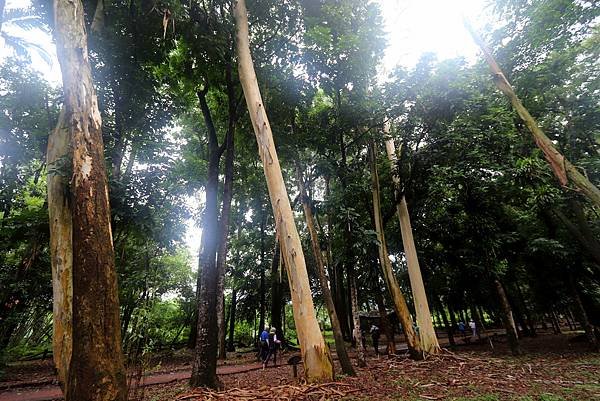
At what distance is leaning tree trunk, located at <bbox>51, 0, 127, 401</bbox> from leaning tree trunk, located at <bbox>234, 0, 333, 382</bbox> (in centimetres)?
316

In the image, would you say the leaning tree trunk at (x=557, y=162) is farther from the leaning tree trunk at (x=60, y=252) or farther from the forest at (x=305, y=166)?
the leaning tree trunk at (x=60, y=252)

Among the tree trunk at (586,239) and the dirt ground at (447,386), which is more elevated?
the tree trunk at (586,239)

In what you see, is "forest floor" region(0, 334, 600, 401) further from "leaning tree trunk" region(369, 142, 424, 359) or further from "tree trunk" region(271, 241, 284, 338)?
"tree trunk" region(271, 241, 284, 338)

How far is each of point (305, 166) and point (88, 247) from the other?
29.5 feet

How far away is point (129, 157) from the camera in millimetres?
14102

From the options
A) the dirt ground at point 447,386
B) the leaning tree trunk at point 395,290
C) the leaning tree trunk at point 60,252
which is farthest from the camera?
the leaning tree trunk at point 395,290

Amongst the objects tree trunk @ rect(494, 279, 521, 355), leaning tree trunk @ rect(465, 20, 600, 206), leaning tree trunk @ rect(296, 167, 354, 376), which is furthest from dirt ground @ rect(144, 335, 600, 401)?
leaning tree trunk @ rect(465, 20, 600, 206)

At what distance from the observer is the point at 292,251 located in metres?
6.08

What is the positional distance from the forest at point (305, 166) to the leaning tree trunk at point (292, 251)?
0.12ft

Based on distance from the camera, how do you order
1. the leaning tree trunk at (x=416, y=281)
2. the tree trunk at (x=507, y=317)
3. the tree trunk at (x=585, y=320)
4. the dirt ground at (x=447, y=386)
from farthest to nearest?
the tree trunk at (x=585, y=320), the tree trunk at (x=507, y=317), the leaning tree trunk at (x=416, y=281), the dirt ground at (x=447, y=386)

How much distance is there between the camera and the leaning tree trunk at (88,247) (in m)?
3.12

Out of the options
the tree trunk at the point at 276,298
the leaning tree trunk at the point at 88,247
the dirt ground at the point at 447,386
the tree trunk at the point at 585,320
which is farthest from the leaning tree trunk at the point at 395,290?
the leaning tree trunk at the point at 88,247

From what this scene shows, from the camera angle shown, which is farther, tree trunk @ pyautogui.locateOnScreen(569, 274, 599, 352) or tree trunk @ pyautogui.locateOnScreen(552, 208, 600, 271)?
tree trunk @ pyautogui.locateOnScreen(569, 274, 599, 352)

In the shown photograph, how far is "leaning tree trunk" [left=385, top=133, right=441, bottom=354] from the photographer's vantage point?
10.0m
